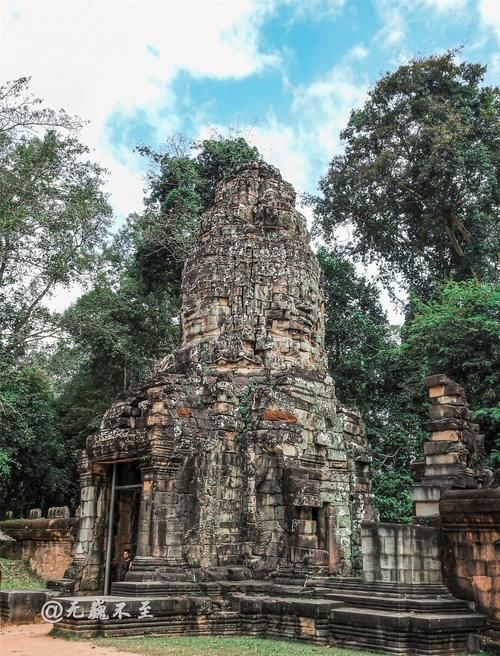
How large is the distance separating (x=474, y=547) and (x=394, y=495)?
48.0 ft

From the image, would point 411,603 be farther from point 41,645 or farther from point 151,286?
point 151,286

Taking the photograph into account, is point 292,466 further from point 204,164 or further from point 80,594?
point 204,164

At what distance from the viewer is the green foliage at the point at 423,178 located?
1008 inches

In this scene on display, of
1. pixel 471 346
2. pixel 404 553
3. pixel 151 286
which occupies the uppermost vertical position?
pixel 151 286

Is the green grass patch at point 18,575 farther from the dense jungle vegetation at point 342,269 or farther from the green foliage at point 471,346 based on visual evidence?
the green foliage at point 471,346

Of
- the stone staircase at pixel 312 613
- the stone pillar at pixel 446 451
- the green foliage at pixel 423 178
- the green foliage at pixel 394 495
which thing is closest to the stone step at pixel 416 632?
the stone staircase at pixel 312 613

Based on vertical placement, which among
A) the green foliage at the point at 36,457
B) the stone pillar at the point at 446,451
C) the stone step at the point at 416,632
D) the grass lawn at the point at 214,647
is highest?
the green foliage at the point at 36,457

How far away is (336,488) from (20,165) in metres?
14.4

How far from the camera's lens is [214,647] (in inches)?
345

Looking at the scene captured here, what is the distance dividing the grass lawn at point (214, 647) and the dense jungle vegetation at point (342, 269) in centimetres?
1012

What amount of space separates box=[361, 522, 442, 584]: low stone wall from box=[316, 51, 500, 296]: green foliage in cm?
1809

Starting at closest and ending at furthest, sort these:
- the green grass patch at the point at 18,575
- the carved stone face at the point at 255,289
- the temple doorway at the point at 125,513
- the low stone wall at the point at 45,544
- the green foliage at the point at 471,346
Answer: the temple doorway at the point at 125,513 < the carved stone face at the point at 255,289 < the green grass patch at the point at 18,575 < the low stone wall at the point at 45,544 < the green foliage at the point at 471,346

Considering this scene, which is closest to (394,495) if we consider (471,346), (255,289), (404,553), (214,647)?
(471,346)

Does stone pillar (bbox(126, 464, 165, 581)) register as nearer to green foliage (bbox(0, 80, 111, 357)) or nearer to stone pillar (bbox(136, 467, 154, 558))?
stone pillar (bbox(136, 467, 154, 558))
